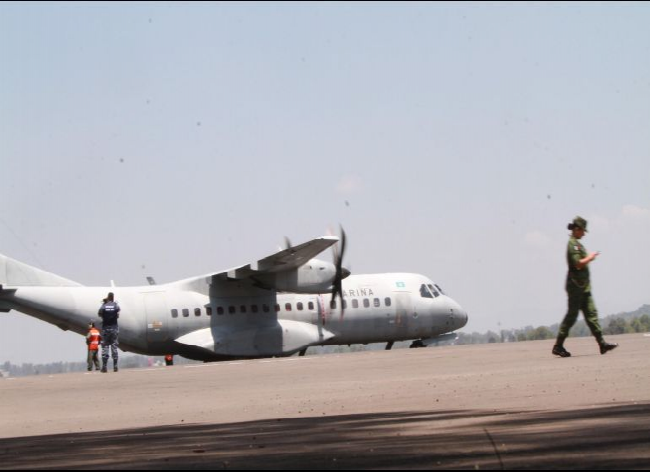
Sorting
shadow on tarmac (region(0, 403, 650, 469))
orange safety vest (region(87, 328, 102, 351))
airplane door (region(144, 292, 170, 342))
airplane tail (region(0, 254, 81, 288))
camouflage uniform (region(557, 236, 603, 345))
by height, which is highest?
airplane tail (region(0, 254, 81, 288))

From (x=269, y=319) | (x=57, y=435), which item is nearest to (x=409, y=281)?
(x=269, y=319)

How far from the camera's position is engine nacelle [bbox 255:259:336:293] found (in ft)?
117

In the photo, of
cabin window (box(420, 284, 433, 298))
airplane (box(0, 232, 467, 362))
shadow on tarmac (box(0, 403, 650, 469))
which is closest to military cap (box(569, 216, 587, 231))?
shadow on tarmac (box(0, 403, 650, 469))

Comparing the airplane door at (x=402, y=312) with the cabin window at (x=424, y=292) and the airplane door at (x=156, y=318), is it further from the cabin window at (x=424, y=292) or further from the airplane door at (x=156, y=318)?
the airplane door at (x=156, y=318)

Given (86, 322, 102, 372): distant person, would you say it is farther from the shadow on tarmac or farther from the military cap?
the shadow on tarmac

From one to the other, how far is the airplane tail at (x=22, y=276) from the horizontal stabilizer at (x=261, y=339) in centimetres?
454

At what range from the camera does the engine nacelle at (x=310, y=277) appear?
35.6m

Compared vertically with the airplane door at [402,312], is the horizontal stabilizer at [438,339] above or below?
below

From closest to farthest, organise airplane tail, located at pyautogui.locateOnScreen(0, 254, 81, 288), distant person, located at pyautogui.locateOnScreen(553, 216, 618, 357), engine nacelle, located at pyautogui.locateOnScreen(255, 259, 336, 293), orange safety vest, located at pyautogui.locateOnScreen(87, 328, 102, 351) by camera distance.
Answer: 1. distant person, located at pyautogui.locateOnScreen(553, 216, 618, 357)
2. orange safety vest, located at pyautogui.locateOnScreen(87, 328, 102, 351)
3. engine nacelle, located at pyautogui.locateOnScreen(255, 259, 336, 293)
4. airplane tail, located at pyautogui.locateOnScreen(0, 254, 81, 288)

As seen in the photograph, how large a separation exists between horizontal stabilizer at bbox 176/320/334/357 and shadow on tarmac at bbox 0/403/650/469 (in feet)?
87.0

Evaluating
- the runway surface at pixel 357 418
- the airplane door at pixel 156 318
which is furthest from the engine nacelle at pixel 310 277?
the runway surface at pixel 357 418

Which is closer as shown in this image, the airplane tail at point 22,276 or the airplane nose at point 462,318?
the airplane tail at point 22,276

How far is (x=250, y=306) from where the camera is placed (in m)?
38.0

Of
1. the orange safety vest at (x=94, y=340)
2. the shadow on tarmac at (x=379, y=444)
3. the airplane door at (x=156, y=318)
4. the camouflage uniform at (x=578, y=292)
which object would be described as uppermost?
the airplane door at (x=156, y=318)
